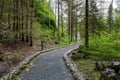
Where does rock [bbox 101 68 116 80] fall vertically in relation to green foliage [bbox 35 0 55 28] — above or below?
below

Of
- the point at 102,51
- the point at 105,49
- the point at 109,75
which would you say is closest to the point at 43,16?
the point at 105,49

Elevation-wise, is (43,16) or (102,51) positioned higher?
(43,16)

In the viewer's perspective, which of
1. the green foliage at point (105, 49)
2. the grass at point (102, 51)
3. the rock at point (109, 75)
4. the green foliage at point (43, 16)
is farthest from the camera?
the green foliage at point (43, 16)

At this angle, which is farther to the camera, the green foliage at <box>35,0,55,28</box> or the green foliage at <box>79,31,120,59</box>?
the green foliage at <box>35,0,55,28</box>

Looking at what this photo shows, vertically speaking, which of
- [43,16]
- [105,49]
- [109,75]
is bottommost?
[109,75]

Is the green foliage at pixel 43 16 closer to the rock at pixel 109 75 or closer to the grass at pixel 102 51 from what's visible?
the grass at pixel 102 51

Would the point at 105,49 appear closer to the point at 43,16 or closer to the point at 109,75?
the point at 109,75

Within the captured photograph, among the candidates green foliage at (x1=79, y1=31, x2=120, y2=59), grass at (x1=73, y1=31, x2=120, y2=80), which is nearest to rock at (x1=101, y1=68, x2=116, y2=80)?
grass at (x1=73, y1=31, x2=120, y2=80)

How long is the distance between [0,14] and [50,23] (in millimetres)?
26138

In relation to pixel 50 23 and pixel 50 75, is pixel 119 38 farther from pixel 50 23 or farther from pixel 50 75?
pixel 50 23

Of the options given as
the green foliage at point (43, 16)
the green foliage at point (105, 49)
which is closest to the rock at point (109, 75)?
the green foliage at point (105, 49)

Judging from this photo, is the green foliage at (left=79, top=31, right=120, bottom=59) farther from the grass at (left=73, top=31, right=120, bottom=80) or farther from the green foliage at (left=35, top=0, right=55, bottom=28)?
the green foliage at (left=35, top=0, right=55, bottom=28)

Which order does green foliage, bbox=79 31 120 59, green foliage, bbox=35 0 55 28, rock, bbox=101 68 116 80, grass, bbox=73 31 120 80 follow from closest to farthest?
rock, bbox=101 68 116 80 < grass, bbox=73 31 120 80 < green foliage, bbox=79 31 120 59 < green foliage, bbox=35 0 55 28

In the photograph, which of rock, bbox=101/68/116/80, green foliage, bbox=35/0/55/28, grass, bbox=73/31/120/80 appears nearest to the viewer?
rock, bbox=101/68/116/80
